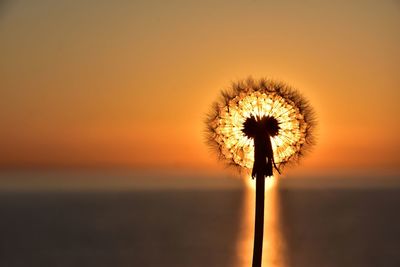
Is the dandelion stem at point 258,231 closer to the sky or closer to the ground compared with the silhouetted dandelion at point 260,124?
closer to the ground

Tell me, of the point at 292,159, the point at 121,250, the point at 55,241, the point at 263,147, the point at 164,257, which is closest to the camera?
the point at 263,147

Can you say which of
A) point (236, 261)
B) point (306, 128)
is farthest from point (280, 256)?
point (306, 128)

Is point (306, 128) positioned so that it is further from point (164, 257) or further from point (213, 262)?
point (164, 257)

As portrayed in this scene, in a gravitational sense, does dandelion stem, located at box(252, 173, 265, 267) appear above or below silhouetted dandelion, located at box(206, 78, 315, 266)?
below

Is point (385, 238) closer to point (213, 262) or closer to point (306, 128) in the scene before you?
point (213, 262)

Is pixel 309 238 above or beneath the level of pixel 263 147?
above

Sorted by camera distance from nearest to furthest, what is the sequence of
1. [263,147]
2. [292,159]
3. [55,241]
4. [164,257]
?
[263,147], [292,159], [164,257], [55,241]

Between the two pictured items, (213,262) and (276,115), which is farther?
(213,262)

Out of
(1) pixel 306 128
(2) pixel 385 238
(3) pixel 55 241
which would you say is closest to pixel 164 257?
(3) pixel 55 241

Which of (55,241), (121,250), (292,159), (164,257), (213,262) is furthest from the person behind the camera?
(55,241)
